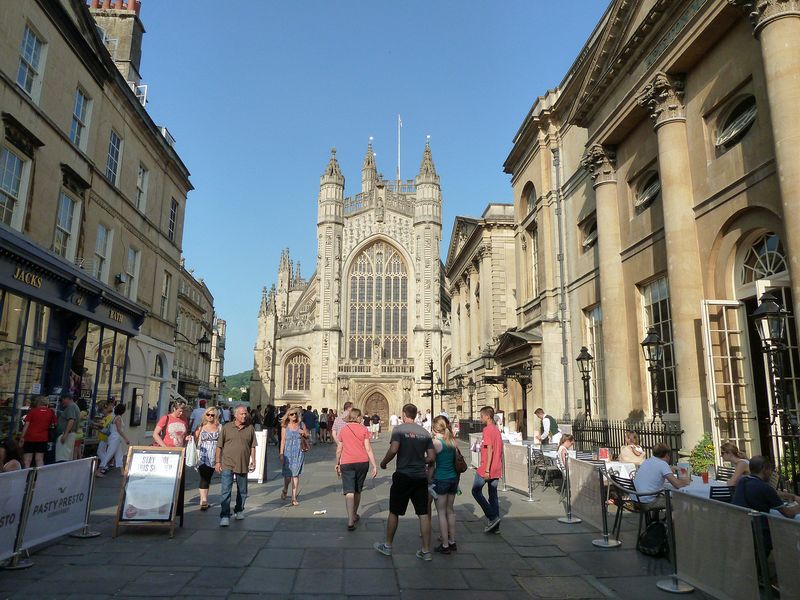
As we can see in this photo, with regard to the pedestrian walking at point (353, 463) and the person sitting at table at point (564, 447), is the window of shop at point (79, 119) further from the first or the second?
the person sitting at table at point (564, 447)

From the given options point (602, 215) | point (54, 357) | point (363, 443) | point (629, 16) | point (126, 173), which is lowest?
point (363, 443)

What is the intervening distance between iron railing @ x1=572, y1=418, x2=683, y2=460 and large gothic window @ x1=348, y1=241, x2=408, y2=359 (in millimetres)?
38870

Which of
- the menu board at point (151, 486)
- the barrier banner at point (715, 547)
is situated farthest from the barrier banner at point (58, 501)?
the barrier banner at point (715, 547)

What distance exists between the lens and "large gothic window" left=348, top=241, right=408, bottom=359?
55.6 meters

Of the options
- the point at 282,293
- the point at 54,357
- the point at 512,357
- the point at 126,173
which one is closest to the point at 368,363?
the point at 282,293

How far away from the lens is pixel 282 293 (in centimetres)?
6419

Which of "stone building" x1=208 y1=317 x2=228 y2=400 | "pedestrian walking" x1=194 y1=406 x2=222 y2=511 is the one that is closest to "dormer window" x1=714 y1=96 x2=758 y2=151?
"pedestrian walking" x1=194 y1=406 x2=222 y2=511

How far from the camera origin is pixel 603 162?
15.1m

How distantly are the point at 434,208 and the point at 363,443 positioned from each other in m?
50.5

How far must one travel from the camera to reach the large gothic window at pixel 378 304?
55.6 m

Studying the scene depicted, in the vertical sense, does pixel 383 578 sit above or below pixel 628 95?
below

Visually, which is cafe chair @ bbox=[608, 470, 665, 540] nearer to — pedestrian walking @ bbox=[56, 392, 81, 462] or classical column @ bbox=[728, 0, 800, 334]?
classical column @ bbox=[728, 0, 800, 334]

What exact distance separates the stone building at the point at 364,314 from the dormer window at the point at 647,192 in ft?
127

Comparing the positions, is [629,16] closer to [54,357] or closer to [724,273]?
[724,273]
